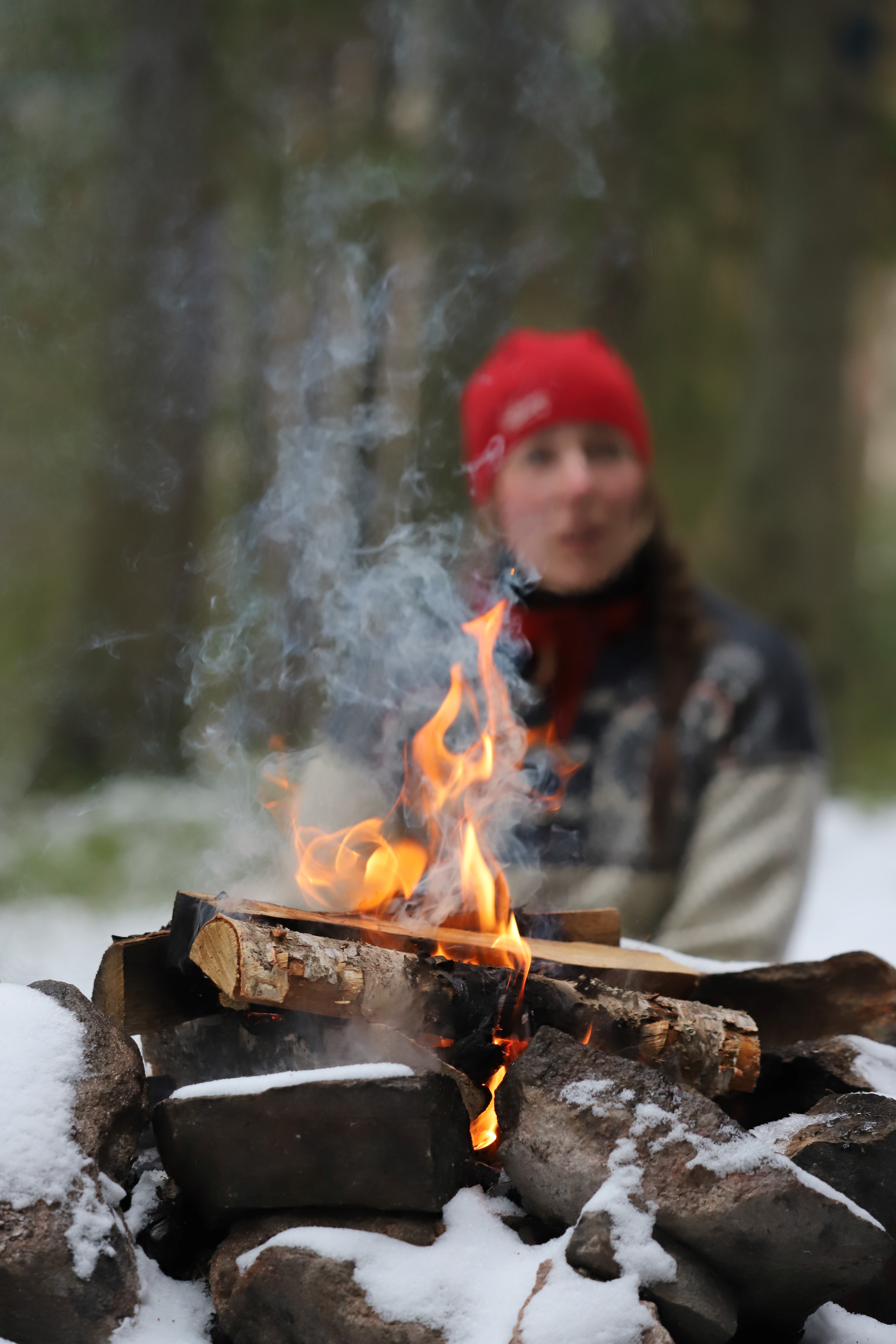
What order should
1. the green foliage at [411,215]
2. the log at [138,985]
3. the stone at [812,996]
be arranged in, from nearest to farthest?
the log at [138,985] < the stone at [812,996] < the green foliage at [411,215]

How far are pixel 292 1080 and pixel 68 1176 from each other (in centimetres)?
33

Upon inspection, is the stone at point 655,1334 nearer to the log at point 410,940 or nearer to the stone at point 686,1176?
the stone at point 686,1176

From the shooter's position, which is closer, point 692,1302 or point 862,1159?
point 692,1302

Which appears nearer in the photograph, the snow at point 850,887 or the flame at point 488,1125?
the flame at point 488,1125

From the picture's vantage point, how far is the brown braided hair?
345 cm

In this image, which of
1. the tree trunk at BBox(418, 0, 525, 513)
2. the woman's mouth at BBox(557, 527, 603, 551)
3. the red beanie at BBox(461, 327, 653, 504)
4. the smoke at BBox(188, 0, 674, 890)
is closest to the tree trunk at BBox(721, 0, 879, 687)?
the smoke at BBox(188, 0, 674, 890)

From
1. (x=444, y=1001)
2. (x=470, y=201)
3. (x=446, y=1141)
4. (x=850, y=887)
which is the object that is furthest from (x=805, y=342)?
(x=446, y=1141)

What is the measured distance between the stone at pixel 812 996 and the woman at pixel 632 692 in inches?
39.8

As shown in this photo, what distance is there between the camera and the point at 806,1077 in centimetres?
194

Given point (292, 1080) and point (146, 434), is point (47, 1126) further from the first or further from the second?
point (146, 434)

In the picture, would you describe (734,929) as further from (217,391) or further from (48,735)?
(217,391)

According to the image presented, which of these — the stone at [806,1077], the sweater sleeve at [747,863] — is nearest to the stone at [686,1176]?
the stone at [806,1077]

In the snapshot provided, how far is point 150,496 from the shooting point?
7.84 metres

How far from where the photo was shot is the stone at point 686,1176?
1.40 meters
